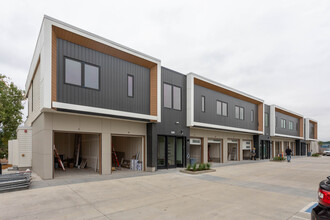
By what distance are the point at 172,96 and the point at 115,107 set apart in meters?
4.89

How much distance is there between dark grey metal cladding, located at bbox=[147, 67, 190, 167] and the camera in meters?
13.9

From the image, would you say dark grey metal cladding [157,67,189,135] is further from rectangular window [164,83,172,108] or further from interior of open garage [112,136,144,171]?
interior of open garage [112,136,144,171]

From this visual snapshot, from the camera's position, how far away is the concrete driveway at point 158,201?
5.69 meters

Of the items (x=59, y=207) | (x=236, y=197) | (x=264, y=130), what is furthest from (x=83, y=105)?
(x=264, y=130)

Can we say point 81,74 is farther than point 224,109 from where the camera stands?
No

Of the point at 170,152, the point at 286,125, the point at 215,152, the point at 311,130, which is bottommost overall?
the point at 215,152

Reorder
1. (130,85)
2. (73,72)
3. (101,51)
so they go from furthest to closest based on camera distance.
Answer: (130,85)
(101,51)
(73,72)

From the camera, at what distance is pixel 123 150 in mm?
16484

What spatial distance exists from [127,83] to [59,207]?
8.20 meters

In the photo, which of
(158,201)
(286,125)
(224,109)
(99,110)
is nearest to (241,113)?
(224,109)

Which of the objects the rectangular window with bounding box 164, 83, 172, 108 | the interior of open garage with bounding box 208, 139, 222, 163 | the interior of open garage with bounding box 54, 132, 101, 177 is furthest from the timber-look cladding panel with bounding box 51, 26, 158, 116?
the interior of open garage with bounding box 208, 139, 222, 163

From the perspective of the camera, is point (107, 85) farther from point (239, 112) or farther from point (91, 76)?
point (239, 112)

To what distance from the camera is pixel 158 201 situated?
273 inches

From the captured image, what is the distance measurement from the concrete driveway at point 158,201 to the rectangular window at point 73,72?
5032mm
